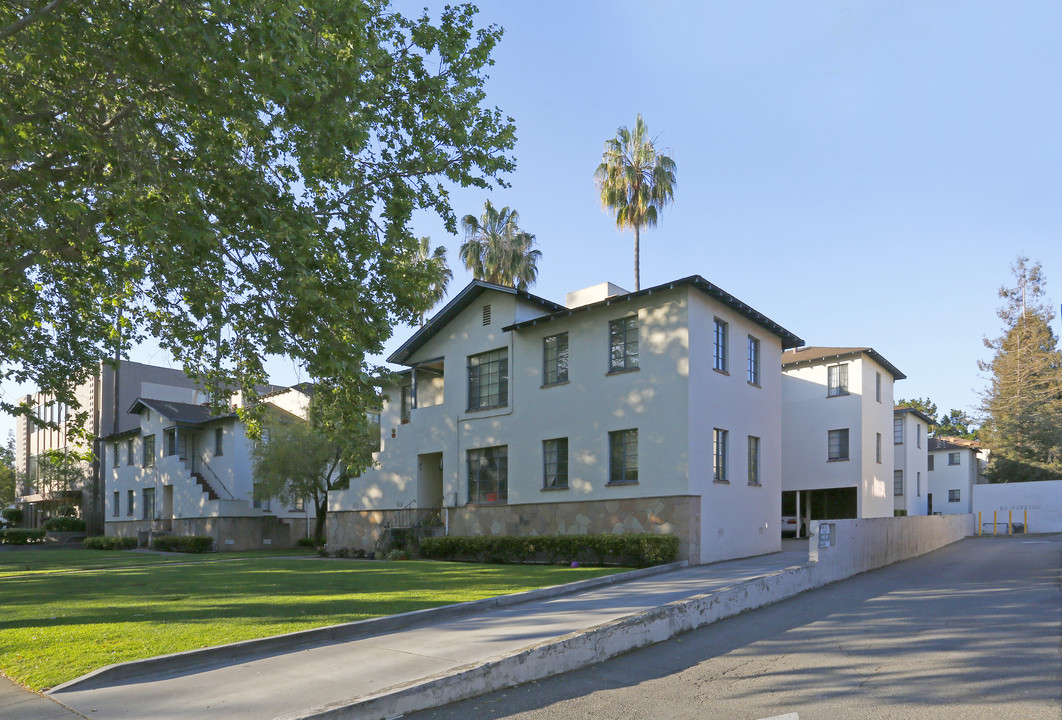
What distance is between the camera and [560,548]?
2202 cm

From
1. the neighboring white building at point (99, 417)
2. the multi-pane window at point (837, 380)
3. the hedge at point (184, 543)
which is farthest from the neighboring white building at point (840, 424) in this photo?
the neighboring white building at point (99, 417)

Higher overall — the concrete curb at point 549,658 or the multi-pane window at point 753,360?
the multi-pane window at point 753,360

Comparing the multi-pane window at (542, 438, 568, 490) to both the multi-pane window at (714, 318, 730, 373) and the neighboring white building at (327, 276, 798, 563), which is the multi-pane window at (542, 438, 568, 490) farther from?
the multi-pane window at (714, 318, 730, 373)

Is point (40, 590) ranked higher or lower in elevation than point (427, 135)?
lower

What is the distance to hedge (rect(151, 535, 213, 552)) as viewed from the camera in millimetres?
36312

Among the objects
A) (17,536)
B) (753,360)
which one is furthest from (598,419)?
(17,536)

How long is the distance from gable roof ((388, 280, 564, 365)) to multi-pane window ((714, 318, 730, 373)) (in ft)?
16.2

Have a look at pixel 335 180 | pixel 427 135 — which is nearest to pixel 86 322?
pixel 335 180

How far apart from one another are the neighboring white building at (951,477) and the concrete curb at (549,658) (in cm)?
4454

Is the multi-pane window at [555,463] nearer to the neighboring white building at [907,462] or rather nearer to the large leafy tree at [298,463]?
the large leafy tree at [298,463]

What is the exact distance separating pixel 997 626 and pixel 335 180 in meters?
11.8

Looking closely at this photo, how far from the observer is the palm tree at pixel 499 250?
129 ft

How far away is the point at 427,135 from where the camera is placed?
13.2 m

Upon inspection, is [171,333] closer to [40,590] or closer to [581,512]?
[40,590]
